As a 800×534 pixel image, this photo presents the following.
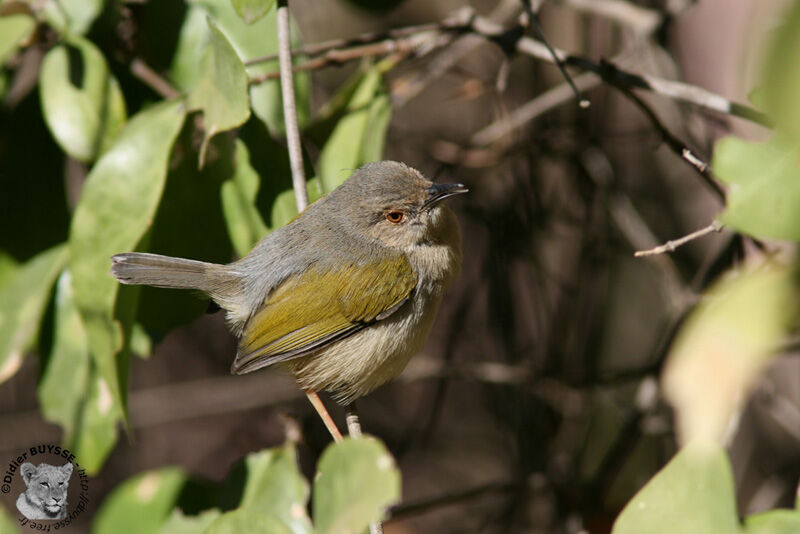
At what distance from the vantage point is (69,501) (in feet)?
8.46

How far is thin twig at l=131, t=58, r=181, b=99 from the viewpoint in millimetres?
2703

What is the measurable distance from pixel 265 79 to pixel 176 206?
49cm

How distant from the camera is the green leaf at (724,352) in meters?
0.75

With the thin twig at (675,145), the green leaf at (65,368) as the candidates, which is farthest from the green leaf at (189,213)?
the thin twig at (675,145)

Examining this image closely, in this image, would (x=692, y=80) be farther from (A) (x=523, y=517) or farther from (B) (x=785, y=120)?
(B) (x=785, y=120)

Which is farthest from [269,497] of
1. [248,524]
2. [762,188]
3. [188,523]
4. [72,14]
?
[72,14]

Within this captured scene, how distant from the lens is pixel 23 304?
2.46 metres

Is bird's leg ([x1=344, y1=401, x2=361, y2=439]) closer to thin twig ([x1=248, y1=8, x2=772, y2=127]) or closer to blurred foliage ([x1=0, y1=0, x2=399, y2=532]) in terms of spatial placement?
blurred foliage ([x1=0, y1=0, x2=399, y2=532])

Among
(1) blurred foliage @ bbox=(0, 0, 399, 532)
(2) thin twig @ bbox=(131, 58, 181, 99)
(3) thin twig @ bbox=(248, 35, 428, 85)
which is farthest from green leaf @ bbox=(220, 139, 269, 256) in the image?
(2) thin twig @ bbox=(131, 58, 181, 99)

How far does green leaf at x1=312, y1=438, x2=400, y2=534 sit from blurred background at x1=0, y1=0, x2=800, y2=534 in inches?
34.7

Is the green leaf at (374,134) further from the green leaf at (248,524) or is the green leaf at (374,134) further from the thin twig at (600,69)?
the green leaf at (248,524)

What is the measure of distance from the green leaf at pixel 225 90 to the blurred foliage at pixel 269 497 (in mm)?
916

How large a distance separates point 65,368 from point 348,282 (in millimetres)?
995

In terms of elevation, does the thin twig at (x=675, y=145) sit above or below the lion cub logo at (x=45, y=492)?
above
